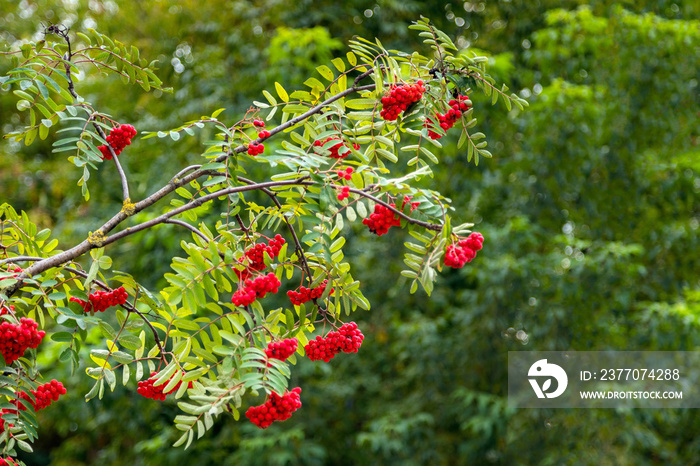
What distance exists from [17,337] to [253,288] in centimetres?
38

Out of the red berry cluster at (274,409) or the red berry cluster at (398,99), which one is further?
the red berry cluster at (398,99)

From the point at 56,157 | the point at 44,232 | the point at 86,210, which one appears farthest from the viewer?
the point at 56,157

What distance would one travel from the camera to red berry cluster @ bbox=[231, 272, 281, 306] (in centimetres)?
99

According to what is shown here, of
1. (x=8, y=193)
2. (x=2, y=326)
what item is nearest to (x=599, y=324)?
(x=2, y=326)

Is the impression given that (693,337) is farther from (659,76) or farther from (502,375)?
(659,76)

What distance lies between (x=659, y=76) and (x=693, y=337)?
140 centimetres

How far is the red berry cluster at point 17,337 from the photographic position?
0.96 metres

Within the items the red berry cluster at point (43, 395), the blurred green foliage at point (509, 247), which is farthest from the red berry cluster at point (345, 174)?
the blurred green foliage at point (509, 247)

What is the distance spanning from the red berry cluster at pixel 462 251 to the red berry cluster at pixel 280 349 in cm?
30

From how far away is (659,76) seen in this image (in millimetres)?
3305

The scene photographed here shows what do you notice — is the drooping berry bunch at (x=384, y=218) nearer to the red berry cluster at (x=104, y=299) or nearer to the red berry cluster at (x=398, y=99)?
the red berry cluster at (x=398, y=99)

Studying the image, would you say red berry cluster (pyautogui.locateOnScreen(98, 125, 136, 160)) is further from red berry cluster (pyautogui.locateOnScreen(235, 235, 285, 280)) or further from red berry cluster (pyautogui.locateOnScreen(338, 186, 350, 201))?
red berry cluster (pyautogui.locateOnScreen(338, 186, 350, 201))

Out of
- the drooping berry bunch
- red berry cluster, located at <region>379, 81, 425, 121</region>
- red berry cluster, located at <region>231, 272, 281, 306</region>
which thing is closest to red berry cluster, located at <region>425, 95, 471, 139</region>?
red berry cluster, located at <region>379, 81, 425, 121</region>

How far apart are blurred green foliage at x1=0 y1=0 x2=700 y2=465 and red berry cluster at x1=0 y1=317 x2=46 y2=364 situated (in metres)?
2.35
